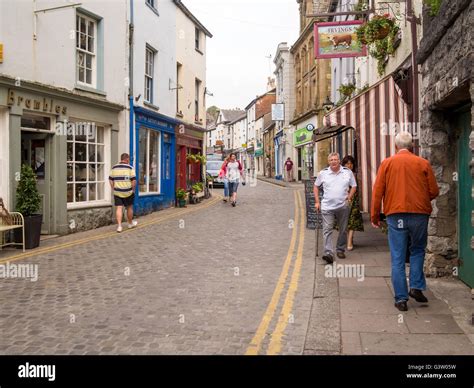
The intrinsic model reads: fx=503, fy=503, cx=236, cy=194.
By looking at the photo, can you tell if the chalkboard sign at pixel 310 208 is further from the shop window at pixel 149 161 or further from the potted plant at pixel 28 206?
the shop window at pixel 149 161

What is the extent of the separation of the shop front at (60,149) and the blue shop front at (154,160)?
1.85 m

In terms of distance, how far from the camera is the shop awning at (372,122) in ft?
30.7

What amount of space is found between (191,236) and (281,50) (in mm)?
34792

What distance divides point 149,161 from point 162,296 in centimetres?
1127

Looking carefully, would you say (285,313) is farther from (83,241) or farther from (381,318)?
(83,241)

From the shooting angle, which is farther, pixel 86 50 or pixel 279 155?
pixel 279 155

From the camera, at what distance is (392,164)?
5613mm

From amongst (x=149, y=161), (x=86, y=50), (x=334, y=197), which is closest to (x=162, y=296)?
(x=334, y=197)

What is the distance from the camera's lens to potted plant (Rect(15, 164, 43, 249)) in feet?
31.2

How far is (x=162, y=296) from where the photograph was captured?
6133 mm

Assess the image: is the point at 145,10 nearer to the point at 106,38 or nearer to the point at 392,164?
the point at 106,38

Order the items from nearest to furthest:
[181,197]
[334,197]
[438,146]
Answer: [438,146]
[334,197]
[181,197]

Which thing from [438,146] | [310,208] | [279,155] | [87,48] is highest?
[87,48]

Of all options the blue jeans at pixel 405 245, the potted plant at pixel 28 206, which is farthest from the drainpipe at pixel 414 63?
the potted plant at pixel 28 206
